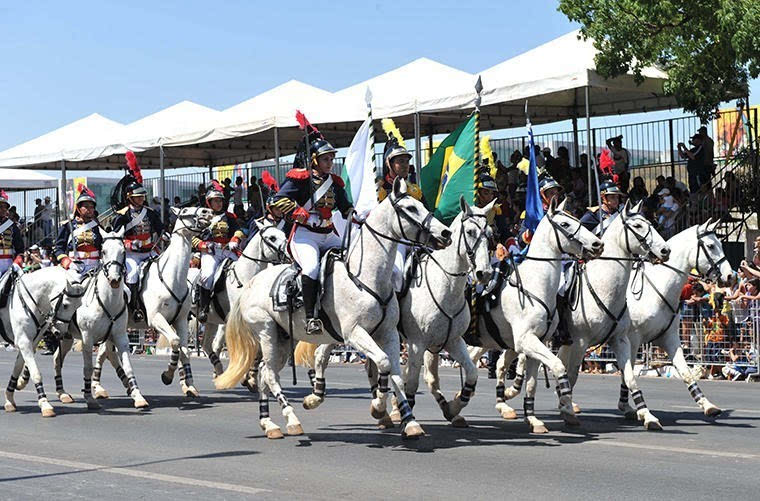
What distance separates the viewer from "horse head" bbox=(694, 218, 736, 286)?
49.1 ft

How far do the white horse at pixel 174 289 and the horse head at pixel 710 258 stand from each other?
6.93 meters

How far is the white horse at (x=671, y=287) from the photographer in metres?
14.7

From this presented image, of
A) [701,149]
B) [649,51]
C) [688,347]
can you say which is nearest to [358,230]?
[688,347]

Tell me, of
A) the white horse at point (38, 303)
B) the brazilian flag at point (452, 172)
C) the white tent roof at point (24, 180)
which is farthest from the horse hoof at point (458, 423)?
the white tent roof at point (24, 180)

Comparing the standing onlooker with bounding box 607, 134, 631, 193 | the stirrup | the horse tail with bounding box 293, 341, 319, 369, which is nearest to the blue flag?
the stirrup

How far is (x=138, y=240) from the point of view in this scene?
18.2 metres

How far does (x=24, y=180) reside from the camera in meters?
40.1

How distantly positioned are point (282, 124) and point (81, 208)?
11.0 meters

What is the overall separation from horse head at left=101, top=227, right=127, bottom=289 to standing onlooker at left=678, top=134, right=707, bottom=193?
525 inches

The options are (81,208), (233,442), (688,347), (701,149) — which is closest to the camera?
(233,442)

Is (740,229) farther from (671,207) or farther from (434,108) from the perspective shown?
(434,108)

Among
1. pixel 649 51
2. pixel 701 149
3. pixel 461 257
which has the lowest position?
pixel 461 257

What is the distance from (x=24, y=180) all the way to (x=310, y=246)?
29.6 m

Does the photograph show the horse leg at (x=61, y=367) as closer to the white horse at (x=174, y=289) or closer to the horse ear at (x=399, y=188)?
the white horse at (x=174, y=289)
